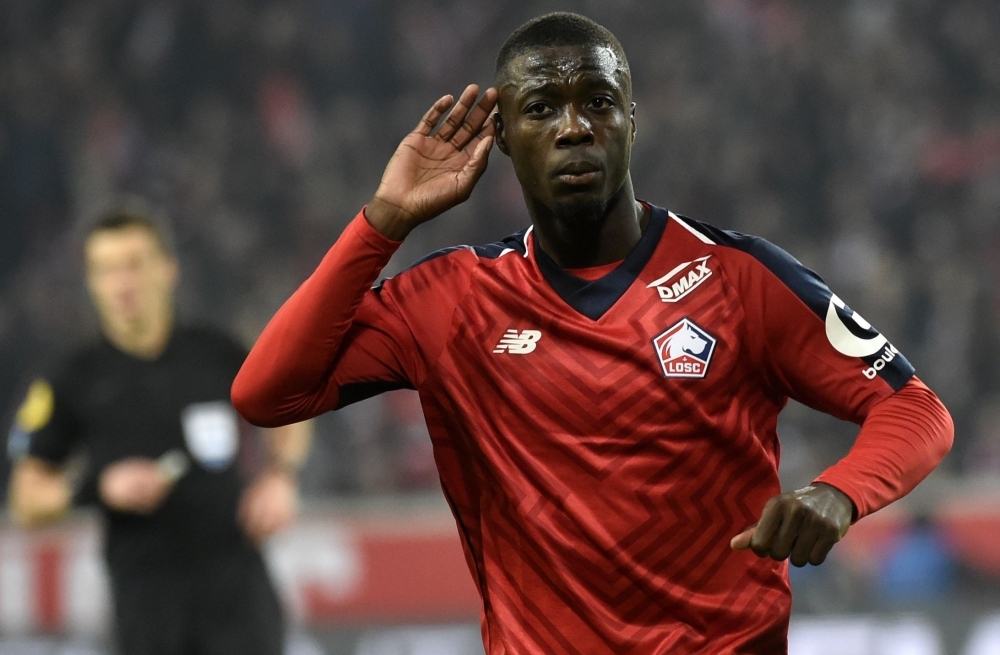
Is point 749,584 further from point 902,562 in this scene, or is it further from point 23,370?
point 23,370

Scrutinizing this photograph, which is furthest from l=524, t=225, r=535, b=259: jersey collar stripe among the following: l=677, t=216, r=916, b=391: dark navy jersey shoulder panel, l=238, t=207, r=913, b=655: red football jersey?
l=677, t=216, r=916, b=391: dark navy jersey shoulder panel

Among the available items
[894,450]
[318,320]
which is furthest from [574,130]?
[894,450]

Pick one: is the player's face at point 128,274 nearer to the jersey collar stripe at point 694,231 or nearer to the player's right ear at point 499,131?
the player's right ear at point 499,131

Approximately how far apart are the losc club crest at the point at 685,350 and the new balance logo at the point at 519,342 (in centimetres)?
24

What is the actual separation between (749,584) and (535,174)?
2.92 feet

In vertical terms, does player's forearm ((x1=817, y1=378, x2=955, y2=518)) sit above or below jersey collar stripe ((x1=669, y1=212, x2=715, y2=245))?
below

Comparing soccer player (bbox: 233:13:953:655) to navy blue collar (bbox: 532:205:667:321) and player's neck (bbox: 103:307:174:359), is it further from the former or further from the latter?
player's neck (bbox: 103:307:174:359)

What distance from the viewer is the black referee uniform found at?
4.93 m

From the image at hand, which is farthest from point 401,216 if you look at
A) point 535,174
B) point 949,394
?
point 949,394

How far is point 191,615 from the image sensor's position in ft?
16.2

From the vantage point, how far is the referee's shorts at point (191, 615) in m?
4.92

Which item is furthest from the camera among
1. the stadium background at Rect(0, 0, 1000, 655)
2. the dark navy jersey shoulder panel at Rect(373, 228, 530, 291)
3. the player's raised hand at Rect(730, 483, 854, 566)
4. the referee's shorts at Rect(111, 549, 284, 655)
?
the stadium background at Rect(0, 0, 1000, 655)

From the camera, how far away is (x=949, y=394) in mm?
9594

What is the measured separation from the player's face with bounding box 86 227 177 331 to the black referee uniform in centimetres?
15
